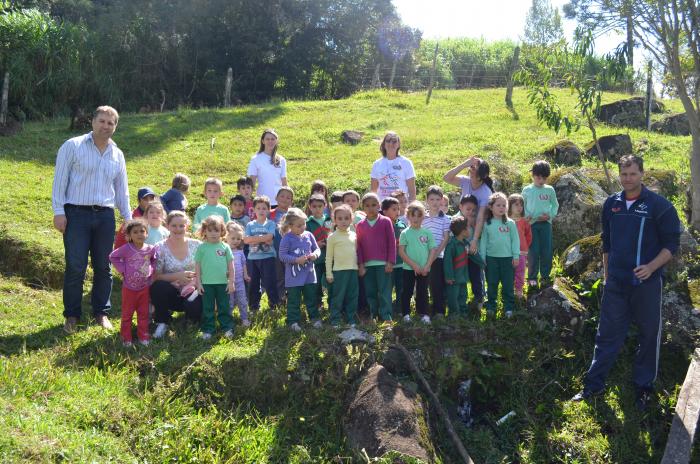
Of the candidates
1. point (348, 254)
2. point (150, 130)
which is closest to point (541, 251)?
point (348, 254)

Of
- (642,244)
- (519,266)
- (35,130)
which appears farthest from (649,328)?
(35,130)

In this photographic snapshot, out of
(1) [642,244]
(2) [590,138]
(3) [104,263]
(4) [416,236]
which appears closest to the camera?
(1) [642,244]

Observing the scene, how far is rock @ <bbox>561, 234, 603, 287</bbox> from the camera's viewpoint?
707 cm

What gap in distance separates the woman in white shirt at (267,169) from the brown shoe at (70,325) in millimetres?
2703

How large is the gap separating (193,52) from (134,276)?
783 inches

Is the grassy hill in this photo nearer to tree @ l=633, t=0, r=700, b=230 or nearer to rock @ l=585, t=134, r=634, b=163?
tree @ l=633, t=0, r=700, b=230

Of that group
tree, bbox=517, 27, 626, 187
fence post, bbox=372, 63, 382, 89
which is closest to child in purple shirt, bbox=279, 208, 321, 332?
tree, bbox=517, 27, 626, 187

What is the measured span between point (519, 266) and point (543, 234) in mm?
541

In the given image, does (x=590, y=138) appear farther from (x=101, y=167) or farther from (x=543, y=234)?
(x=101, y=167)

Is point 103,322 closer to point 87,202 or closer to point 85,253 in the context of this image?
point 85,253

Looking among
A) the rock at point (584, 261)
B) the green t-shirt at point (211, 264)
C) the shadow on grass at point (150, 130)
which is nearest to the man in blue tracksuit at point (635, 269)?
the rock at point (584, 261)

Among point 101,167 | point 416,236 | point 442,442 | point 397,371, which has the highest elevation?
point 101,167

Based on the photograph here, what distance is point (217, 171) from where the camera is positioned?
42.0 ft

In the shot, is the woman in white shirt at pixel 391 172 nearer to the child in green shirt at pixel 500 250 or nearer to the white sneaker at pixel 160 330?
the child in green shirt at pixel 500 250
